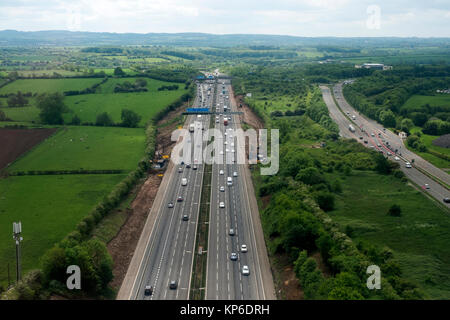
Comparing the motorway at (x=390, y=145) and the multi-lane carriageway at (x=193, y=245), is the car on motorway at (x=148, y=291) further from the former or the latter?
the motorway at (x=390, y=145)

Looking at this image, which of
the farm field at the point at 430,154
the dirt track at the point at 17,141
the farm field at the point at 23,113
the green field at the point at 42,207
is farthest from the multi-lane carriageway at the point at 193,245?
the farm field at the point at 23,113

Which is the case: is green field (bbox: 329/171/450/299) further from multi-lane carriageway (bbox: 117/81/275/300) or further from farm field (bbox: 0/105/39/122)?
farm field (bbox: 0/105/39/122)

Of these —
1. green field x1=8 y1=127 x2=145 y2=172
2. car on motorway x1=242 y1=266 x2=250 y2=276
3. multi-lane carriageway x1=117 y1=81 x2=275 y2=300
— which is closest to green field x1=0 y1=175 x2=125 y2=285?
green field x1=8 y1=127 x2=145 y2=172

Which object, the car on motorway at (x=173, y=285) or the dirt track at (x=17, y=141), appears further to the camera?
the dirt track at (x=17, y=141)

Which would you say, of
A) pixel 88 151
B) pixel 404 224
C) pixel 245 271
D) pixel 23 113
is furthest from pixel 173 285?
pixel 23 113

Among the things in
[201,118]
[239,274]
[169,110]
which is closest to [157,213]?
[239,274]

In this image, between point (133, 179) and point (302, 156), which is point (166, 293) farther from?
point (302, 156)

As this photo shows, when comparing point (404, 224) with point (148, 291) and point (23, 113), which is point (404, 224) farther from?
point (23, 113)
